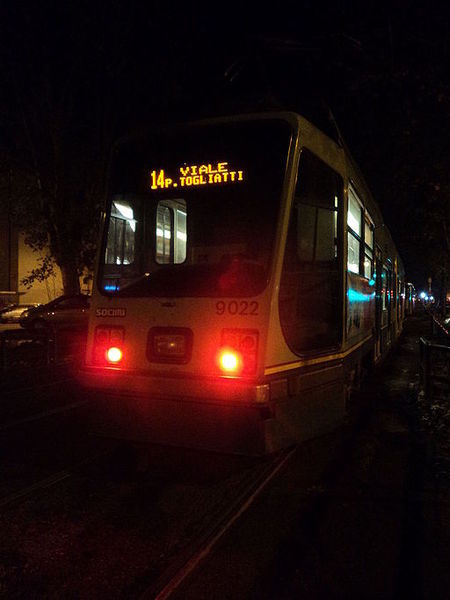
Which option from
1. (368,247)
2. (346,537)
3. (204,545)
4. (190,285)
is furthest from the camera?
(368,247)

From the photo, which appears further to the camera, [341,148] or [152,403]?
[341,148]

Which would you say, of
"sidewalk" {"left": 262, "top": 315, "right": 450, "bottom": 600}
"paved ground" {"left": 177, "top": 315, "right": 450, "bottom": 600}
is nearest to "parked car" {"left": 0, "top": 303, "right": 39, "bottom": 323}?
"paved ground" {"left": 177, "top": 315, "right": 450, "bottom": 600}

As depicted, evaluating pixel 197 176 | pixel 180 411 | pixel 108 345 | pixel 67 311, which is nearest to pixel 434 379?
pixel 180 411

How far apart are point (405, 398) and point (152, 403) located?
5857 mm

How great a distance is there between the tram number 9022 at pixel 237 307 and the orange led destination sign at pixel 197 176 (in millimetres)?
1142

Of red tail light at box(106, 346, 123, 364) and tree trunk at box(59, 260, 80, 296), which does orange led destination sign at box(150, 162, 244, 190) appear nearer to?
red tail light at box(106, 346, 123, 364)

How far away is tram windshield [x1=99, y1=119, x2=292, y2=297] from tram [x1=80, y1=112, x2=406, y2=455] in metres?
0.01

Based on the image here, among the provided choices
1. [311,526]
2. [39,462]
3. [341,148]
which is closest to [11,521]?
[39,462]

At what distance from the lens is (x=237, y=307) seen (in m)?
4.52

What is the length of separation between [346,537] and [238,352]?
161 centimetres

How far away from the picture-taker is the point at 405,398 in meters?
9.20

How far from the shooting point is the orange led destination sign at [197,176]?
15.9 feet

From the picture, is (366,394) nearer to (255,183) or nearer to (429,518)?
(429,518)

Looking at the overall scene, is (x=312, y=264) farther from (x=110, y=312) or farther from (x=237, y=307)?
(x=110, y=312)
